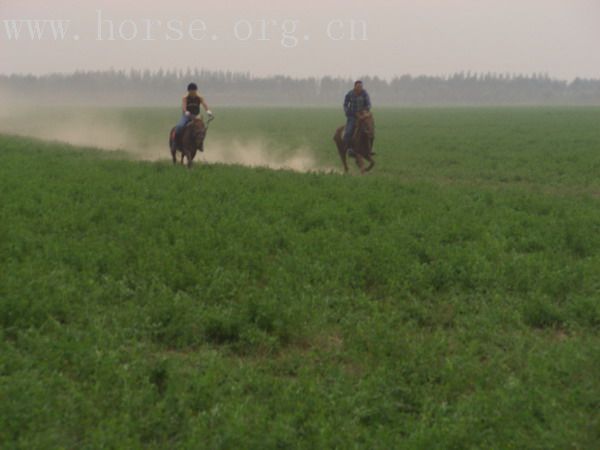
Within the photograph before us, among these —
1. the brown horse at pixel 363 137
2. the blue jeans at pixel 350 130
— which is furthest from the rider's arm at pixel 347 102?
the brown horse at pixel 363 137

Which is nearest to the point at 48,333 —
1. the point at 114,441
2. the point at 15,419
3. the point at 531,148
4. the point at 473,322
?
the point at 15,419

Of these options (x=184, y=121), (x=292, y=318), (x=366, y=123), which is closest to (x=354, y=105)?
(x=366, y=123)

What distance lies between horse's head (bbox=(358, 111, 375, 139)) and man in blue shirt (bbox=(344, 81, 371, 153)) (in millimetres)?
152

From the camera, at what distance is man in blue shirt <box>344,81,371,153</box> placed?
17.6 metres

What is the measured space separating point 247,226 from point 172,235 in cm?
126

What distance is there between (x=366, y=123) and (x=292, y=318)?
40.3 ft

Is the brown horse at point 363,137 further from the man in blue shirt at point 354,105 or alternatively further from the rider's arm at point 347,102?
the rider's arm at point 347,102

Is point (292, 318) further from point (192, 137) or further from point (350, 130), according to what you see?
point (350, 130)

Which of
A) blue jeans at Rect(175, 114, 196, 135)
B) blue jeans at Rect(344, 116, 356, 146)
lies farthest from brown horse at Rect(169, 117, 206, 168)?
blue jeans at Rect(344, 116, 356, 146)

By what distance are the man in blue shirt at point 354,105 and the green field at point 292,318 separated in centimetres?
576

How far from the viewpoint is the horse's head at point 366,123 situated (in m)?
17.9

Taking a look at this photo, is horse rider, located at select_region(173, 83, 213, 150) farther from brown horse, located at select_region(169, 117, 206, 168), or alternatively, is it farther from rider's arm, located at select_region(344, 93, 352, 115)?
rider's arm, located at select_region(344, 93, 352, 115)

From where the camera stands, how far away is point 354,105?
59.0 feet

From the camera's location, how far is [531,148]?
28938mm
